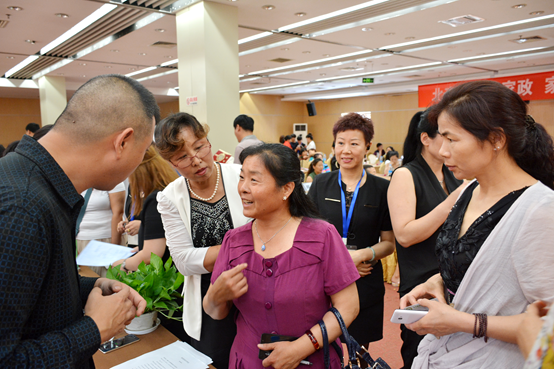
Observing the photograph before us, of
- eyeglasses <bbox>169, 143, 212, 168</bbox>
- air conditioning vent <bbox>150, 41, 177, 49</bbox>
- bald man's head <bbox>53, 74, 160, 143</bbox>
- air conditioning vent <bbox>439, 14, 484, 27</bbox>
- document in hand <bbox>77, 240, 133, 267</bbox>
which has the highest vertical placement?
air conditioning vent <bbox>150, 41, 177, 49</bbox>

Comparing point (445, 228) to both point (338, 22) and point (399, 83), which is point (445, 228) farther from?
point (399, 83)

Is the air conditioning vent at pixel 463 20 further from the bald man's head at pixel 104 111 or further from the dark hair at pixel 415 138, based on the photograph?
the bald man's head at pixel 104 111

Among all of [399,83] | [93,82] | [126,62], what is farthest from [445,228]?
[399,83]

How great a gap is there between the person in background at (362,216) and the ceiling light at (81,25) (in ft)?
16.2

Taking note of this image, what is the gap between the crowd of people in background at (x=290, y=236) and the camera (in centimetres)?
86

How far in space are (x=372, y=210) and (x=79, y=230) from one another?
8.19 ft

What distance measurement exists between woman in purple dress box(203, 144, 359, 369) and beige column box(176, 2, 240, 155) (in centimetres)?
392

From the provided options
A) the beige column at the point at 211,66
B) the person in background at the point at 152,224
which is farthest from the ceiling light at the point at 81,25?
the person in background at the point at 152,224

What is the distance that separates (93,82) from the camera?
3.25ft

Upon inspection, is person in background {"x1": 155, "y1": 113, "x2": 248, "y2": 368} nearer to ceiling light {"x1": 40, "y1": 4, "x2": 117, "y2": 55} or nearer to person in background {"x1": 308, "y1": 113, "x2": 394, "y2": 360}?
person in background {"x1": 308, "y1": 113, "x2": 394, "y2": 360}

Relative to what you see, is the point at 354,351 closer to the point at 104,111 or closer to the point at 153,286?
the point at 153,286

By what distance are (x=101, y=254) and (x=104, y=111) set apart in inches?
73.5

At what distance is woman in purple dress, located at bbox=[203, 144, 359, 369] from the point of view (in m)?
1.38

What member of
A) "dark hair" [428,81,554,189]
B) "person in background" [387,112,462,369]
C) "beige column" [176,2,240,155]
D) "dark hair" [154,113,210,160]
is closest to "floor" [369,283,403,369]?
"person in background" [387,112,462,369]
